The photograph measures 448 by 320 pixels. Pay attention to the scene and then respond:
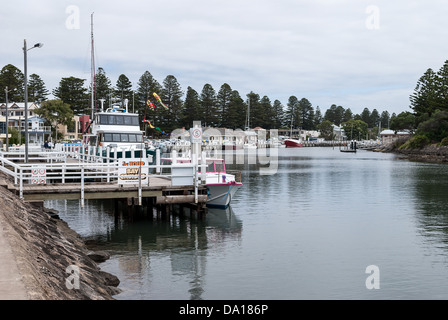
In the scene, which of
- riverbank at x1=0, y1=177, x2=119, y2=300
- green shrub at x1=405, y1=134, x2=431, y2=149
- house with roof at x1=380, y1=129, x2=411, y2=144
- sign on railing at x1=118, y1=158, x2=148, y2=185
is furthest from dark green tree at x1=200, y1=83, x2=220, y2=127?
riverbank at x1=0, y1=177, x2=119, y2=300

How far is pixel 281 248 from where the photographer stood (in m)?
21.5

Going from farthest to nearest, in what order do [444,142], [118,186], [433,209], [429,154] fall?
[429,154] → [444,142] → [433,209] → [118,186]

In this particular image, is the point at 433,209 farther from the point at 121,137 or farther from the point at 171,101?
the point at 171,101

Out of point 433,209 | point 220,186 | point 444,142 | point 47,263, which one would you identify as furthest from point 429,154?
point 47,263

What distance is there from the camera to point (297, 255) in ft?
66.5

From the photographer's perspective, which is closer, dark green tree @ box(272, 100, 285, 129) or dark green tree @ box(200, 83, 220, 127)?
dark green tree @ box(200, 83, 220, 127)

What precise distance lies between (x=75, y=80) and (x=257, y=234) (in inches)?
4409

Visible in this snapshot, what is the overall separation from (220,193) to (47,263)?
16857 mm

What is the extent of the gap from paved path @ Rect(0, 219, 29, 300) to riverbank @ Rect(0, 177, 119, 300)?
0.34 ft

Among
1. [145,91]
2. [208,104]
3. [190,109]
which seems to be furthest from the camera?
[208,104]

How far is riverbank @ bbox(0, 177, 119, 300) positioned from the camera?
1016cm

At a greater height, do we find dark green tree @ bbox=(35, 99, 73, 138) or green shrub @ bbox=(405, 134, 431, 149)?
dark green tree @ bbox=(35, 99, 73, 138)

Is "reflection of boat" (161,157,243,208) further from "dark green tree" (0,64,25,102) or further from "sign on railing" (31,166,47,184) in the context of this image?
"dark green tree" (0,64,25,102)
